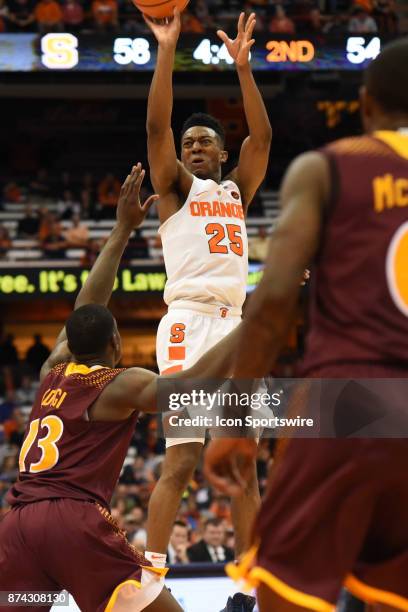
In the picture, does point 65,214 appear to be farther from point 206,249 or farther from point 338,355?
point 338,355

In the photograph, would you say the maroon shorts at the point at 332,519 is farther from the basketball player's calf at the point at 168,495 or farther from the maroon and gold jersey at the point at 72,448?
the basketball player's calf at the point at 168,495

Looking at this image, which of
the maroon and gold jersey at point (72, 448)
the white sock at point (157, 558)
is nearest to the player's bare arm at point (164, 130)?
the maroon and gold jersey at point (72, 448)

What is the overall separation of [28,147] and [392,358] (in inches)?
785

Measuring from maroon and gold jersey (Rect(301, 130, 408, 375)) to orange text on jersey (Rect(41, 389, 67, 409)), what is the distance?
192 cm

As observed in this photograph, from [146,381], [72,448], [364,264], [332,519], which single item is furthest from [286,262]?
[72,448]

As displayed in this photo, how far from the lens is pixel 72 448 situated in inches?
177

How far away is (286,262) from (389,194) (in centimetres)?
33

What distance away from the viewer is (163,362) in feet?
19.2

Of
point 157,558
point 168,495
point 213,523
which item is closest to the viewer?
point 157,558

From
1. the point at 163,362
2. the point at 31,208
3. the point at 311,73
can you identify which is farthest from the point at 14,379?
the point at 163,362

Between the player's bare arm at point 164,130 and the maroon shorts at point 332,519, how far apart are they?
328 centimetres

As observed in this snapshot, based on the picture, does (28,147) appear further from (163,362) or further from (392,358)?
(392,358)

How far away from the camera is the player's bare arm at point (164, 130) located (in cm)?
564

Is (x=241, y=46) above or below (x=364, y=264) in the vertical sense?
above
